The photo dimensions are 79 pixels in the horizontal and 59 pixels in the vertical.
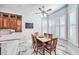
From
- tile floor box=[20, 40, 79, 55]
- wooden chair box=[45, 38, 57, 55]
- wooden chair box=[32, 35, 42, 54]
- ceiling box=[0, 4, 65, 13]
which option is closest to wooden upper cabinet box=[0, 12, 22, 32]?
ceiling box=[0, 4, 65, 13]

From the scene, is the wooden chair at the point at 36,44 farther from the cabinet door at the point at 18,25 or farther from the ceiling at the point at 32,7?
the ceiling at the point at 32,7

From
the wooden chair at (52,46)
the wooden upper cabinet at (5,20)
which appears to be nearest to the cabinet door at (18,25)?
the wooden upper cabinet at (5,20)

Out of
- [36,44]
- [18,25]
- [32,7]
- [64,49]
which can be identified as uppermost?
[32,7]

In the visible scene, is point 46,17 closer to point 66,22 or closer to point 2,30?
point 66,22

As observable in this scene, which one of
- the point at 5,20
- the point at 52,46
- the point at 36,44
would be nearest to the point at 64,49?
the point at 52,46

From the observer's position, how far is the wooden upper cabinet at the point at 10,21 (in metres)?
2.61

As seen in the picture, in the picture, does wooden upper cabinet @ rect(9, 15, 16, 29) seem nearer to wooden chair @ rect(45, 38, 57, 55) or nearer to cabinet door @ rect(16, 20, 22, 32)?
cabinet door @ rect(16, 20, 22, 32)

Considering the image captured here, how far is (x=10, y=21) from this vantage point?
2.66 meters

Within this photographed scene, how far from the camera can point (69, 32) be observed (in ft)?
8.72

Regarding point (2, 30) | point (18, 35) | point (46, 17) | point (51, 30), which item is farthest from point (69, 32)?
point (2, 30)

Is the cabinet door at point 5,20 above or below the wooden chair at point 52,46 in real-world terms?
above

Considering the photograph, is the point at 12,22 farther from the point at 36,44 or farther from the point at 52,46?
the point at 52,46

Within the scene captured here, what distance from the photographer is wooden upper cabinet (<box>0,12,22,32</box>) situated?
261 centimetres
